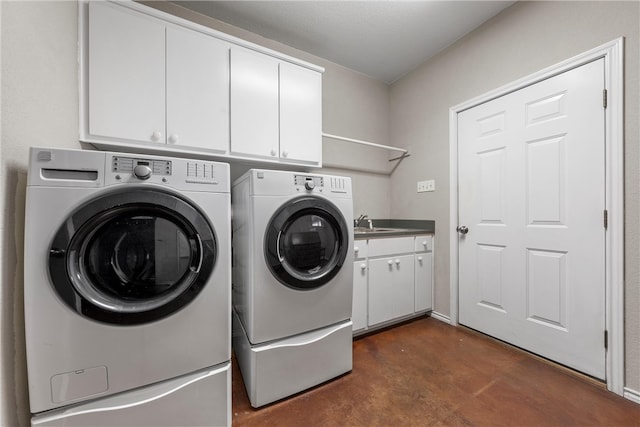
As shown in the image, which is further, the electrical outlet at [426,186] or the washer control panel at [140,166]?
the electrical outlet at [426,186]

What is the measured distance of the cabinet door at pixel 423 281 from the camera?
213 cm

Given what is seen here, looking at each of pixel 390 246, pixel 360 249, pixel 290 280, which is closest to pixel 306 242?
pixel 290 280

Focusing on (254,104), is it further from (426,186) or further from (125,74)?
(426,186)

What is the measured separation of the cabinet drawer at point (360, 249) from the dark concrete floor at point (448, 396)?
67 centimetres

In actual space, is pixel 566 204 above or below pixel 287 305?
above

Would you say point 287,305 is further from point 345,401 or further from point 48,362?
point 48,362

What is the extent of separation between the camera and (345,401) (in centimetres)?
124

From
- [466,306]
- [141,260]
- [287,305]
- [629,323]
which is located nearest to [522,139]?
[629,323]

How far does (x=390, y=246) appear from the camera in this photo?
195cm

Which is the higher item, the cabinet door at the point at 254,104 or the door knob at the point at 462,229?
the cabinet door at the point at 254,104

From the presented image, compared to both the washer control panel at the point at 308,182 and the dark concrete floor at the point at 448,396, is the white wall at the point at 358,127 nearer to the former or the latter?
the washer control panel at the point at 308,182

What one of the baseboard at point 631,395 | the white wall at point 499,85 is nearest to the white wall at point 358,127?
the white wall at point 499,85

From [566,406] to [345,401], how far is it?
110cm

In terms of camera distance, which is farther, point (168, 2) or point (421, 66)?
point (421, 66)
